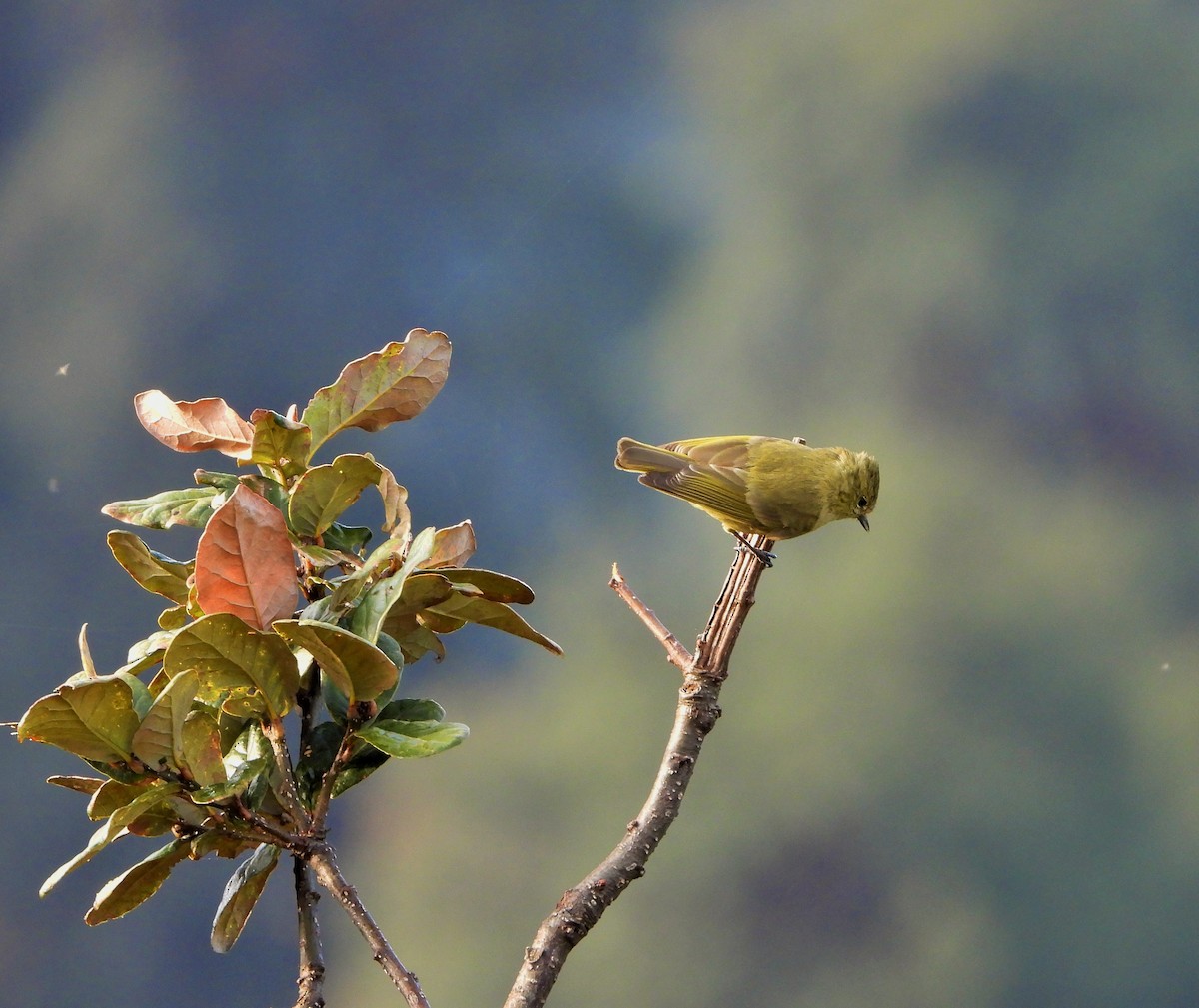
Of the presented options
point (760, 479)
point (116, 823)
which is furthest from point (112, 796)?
point (760, 479)

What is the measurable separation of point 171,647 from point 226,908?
0.27 metres

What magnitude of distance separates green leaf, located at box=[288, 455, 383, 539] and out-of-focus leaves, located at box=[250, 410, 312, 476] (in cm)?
3

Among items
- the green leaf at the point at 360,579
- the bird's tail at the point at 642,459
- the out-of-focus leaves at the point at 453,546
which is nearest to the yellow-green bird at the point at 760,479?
the bird's tail at the point at 642,459

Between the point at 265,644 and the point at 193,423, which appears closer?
the point at 265,644

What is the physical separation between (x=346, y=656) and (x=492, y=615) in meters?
0.18

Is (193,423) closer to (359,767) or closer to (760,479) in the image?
(359,767)

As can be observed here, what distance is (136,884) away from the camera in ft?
2.85

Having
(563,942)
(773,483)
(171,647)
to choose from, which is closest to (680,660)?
(563,942)

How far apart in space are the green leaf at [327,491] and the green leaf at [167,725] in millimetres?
165

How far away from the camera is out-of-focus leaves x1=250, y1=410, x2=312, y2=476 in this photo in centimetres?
89

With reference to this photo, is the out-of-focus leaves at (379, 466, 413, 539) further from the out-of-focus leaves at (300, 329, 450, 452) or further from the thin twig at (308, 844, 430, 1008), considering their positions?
the thin twig at (308, 844, 430, 1008)

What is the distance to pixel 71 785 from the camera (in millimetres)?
883

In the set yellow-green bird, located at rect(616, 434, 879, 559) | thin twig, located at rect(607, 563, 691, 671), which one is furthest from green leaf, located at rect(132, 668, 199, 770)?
yellow-green bird, located at rect(616, 434, 879, 559)

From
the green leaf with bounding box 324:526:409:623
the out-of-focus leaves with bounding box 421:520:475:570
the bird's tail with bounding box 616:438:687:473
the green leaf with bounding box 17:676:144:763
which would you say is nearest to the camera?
the green leaf with bounding box 17:676:144:763
